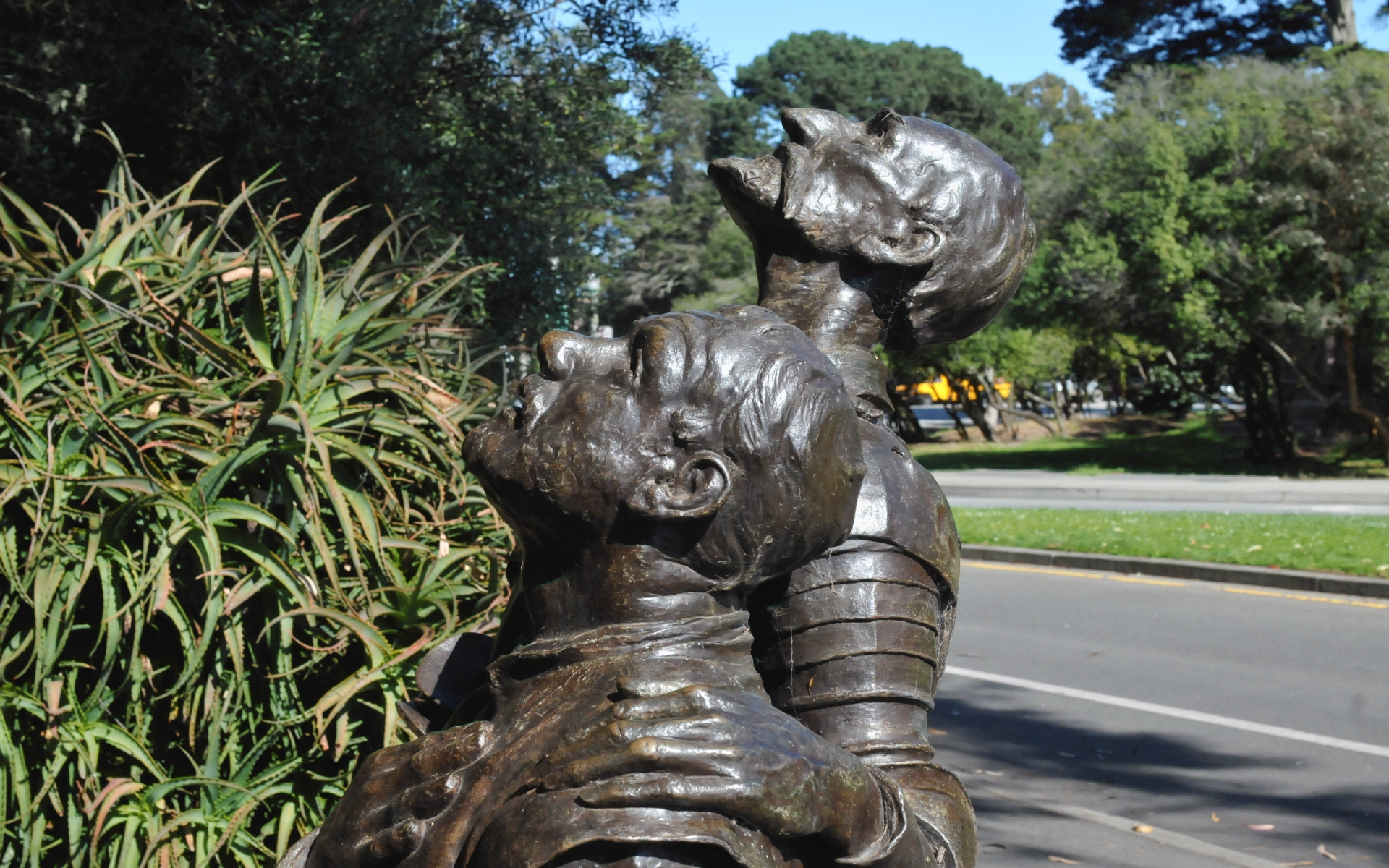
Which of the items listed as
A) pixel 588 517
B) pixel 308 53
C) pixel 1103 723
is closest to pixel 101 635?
pixel 588 517

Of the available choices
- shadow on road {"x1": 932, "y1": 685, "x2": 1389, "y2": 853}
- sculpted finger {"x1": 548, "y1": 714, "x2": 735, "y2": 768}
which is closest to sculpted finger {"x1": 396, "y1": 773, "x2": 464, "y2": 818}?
sculpted finger {"x1": 548, "y1": 714, "x2": 735, "y2": 768}

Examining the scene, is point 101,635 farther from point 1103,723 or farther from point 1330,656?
point 1330,656

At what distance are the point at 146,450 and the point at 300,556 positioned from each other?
527 mm

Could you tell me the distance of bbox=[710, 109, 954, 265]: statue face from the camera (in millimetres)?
1971

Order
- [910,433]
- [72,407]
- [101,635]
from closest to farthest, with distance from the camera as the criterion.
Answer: [101,635] < [72,407] < [910,433]

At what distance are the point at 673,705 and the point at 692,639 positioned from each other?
0.13 meters

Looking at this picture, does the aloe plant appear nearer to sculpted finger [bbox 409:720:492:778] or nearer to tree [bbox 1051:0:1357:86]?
sculpted finger [bbox 409:720:492:778]

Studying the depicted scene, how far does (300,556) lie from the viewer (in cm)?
362

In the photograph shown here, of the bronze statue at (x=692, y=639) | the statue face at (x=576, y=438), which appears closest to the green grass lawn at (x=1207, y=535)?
the bronze statue at (x=692, y=639)

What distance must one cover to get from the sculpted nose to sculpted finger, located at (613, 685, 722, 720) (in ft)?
1.27

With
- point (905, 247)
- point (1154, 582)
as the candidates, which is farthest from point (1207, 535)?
point (905, 247)

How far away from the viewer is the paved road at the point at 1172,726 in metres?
5.46

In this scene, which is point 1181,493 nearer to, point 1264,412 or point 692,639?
point 1264,412

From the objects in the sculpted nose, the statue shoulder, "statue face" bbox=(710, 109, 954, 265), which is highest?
"statue face" bbox=(710, 109, 954, 265)
